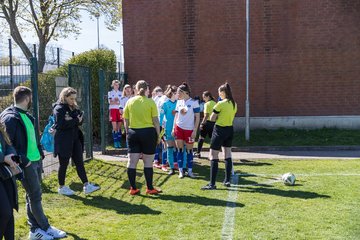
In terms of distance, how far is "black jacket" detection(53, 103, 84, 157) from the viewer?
7703 mm

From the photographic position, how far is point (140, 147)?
7875 mm

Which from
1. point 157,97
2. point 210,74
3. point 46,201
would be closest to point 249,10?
point 210,74

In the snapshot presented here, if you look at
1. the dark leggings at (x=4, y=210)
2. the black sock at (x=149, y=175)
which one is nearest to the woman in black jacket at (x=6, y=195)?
the dark leggings at (x=4, y=210)

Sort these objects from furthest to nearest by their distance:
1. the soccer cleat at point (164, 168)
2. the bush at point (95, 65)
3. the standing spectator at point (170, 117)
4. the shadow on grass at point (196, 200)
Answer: the bush at point (95, 65)
the soccer cleat at point (164, 168)
the standing spectator at point (170, 117)
the shadow on grass at point (196, 200)

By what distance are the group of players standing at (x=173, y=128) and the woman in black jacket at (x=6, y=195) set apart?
3.40 meters

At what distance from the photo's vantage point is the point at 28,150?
5566 mm

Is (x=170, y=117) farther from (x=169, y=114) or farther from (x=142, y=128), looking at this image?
(x=142, y=128)

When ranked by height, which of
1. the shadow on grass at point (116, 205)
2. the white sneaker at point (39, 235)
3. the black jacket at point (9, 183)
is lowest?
the shadow on grass at point (116, 205)

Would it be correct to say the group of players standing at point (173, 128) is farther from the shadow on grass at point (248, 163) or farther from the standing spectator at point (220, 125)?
the shadow on grass at point (248, 163)

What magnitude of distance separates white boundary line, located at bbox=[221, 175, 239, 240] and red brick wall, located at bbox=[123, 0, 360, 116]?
9.17m

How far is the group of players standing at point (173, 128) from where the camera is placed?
782 cm

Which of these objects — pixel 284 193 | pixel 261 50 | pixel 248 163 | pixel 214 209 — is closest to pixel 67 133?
pixel 214 209

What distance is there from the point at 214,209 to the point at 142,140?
1.82 metres

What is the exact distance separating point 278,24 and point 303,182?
9.04 m
